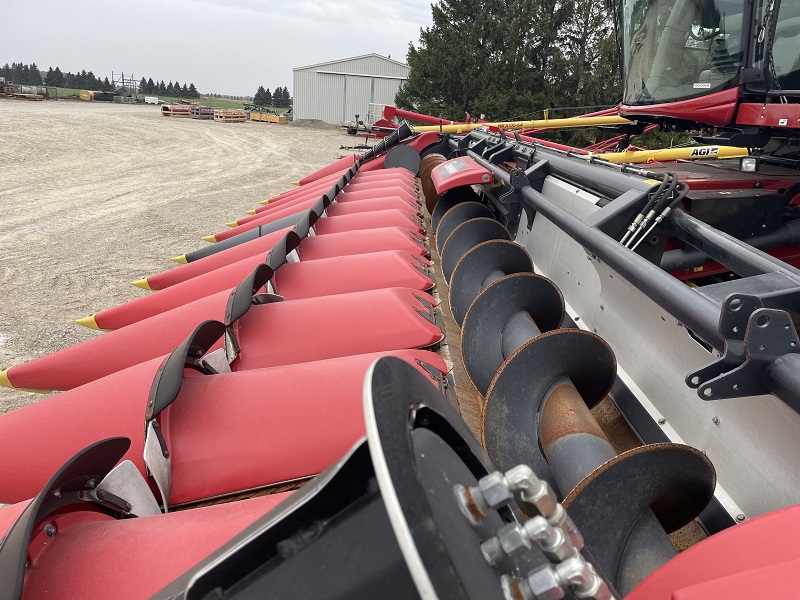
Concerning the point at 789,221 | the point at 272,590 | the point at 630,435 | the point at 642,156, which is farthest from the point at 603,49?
the point at 272,590

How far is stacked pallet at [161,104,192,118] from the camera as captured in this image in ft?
96.5

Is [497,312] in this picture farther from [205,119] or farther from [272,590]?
[205,119]

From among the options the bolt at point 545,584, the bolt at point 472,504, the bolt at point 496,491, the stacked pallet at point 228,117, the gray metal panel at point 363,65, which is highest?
the gray metal panel at point 363,65

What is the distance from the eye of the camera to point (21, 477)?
1.37 m

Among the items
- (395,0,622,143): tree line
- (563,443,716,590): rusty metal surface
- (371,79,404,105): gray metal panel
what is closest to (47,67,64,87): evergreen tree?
(371,79,404,105): gray metal panel

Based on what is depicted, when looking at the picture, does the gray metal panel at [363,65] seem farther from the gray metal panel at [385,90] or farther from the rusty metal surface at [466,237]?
the rusty metal surface at [466,237]

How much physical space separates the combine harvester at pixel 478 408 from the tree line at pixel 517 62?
696 inches

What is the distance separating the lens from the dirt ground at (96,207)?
164 inches

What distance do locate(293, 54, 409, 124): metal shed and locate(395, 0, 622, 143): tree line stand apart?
35.9 feet

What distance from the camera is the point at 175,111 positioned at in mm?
29781

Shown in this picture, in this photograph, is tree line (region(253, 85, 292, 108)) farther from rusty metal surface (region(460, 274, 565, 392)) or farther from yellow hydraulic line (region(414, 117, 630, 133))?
rusty metal surface (region(460, 274, 565, 392))

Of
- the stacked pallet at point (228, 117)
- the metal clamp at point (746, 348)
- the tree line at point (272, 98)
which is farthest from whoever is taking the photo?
the tree line at point (272, 98)

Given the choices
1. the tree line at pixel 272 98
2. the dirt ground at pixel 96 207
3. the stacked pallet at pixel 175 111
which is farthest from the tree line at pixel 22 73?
the dirt ground at pixel 96 207

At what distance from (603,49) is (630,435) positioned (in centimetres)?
2072
